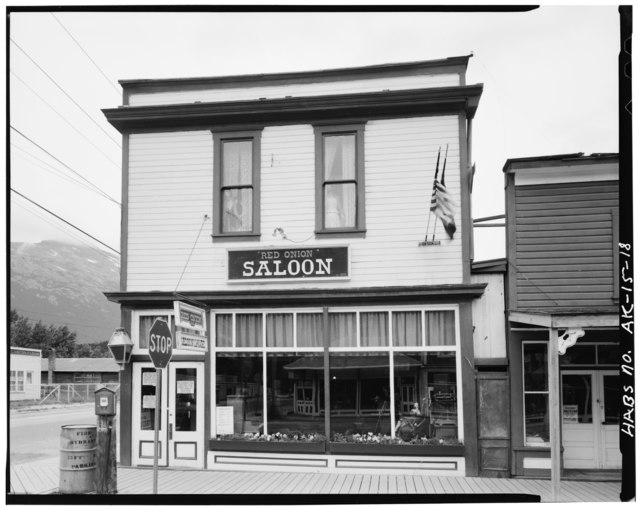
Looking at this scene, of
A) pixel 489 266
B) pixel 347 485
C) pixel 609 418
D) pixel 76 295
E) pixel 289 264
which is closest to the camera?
pixel 347 485

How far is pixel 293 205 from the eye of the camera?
1296cm

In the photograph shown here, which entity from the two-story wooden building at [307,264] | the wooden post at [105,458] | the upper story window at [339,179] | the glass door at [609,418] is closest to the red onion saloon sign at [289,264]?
the two-story wooden building at [307,264]

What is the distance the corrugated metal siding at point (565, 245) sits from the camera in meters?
12.0

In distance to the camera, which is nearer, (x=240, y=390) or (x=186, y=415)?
(x=240, y=390)

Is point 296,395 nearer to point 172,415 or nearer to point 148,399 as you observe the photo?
point 172,415

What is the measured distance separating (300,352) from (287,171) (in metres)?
3.43

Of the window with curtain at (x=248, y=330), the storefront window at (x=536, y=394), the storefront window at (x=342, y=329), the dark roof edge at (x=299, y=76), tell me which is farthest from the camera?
the window with curtain at (x=248, y=330)

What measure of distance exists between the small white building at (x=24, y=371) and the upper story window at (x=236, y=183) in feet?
14.7

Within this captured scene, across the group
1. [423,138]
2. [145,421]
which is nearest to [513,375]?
[423,138]

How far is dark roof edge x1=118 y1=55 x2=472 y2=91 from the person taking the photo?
12859 millimetres

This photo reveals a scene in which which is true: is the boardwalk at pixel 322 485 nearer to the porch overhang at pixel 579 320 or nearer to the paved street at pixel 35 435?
the paved street at pixel 35 435

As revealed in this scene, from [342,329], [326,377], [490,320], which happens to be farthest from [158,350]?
[490,320]

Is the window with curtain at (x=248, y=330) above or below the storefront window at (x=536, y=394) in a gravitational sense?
above

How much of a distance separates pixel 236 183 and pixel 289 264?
6.34ft
